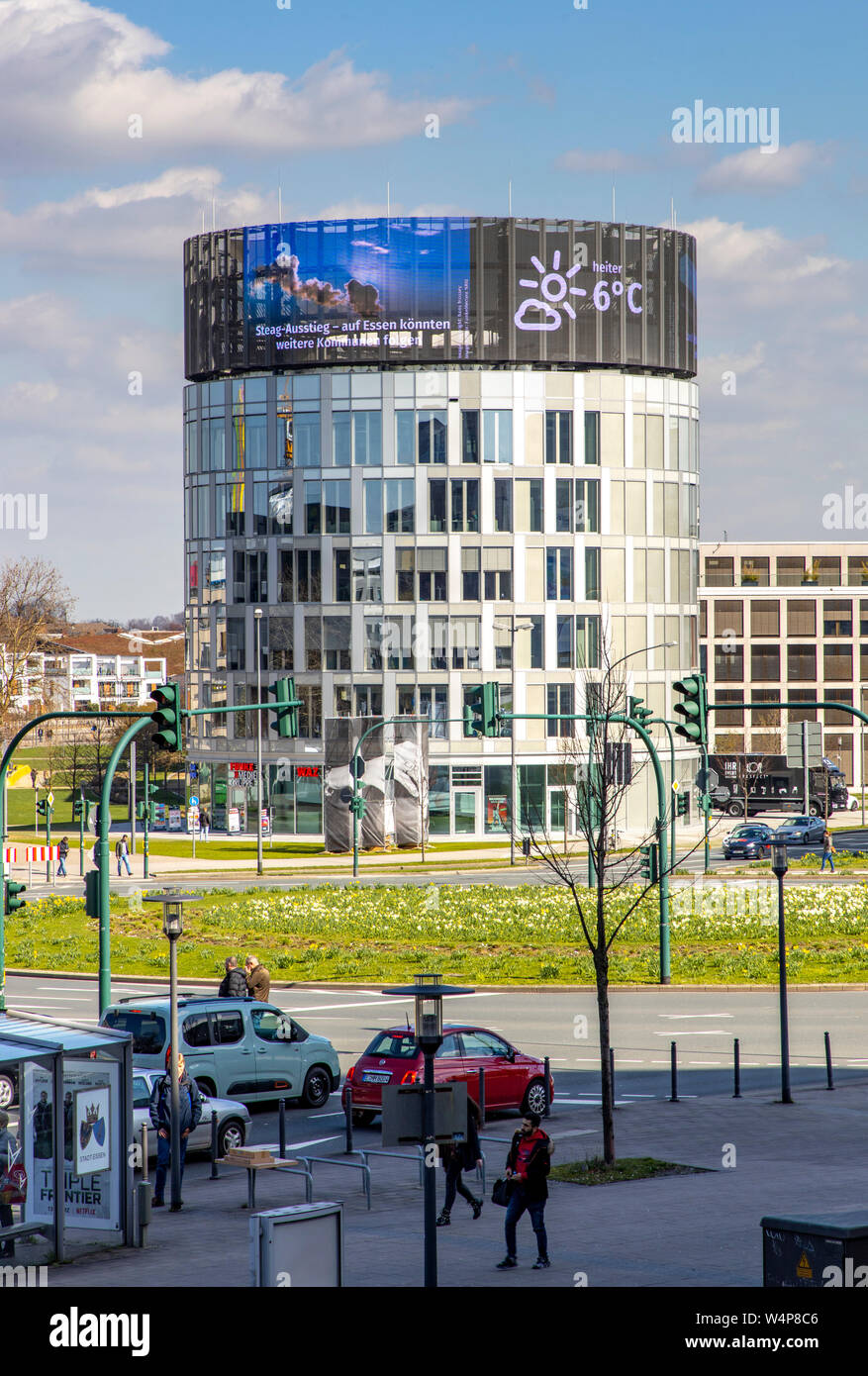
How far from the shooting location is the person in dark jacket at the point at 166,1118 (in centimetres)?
1883

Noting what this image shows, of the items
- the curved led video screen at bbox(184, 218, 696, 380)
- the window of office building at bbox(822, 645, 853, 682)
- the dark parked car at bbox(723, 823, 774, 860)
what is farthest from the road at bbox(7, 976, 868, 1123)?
the window of office building at bbox(822, 645, 853, 682)

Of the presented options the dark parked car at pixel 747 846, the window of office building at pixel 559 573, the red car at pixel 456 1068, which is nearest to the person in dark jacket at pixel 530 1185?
the red car at pixel 456 1068

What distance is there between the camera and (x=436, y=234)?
83125mm

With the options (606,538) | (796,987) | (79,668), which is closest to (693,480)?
(606,538)

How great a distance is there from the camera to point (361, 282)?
273 feet

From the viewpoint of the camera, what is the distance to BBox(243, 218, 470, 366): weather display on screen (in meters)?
83.0

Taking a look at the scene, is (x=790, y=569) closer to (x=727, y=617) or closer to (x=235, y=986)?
(x=727, y=617)

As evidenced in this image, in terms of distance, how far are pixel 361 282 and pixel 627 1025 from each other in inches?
2338

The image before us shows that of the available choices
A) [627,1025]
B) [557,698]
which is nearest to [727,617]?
[557,698]

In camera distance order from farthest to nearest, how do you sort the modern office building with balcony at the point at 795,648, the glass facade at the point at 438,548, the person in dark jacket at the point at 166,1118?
the modern office building with balcony at the point at 795,648
the glass facade at the point at 438,548
the person in dark jacket at the point at 166,1118

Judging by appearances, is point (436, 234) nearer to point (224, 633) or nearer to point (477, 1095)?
point (224, 633)

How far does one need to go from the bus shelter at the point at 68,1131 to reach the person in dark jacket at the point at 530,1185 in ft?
12.4

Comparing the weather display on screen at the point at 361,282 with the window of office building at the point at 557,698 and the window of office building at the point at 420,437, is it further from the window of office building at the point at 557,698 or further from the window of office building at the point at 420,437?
the window of office building at the point at 557,698
